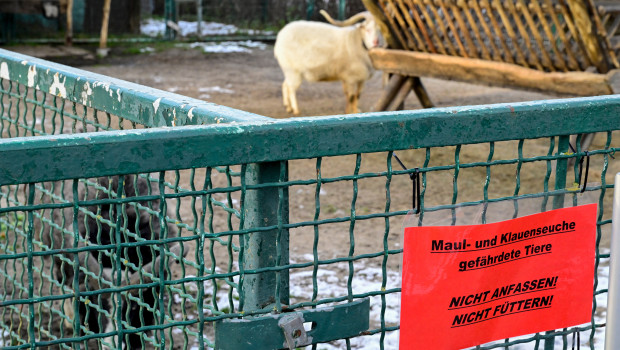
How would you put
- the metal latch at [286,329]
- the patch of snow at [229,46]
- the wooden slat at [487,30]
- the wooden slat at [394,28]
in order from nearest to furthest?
the metal latch at [286,329], the wooden slat at [487,30], the wooden slat at [394,28], the patch of snow at [229,46]

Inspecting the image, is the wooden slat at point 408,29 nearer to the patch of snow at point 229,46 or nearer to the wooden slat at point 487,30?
the wooden slat at point 487,30

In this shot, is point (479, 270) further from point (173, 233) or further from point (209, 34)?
point (209, 34)

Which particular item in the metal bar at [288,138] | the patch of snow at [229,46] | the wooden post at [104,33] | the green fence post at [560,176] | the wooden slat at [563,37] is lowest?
the patch of snow at [229,46]

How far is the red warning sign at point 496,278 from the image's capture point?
4.81 feet

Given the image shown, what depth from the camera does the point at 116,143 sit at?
4.02 feet

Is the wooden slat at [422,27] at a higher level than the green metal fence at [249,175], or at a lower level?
lower

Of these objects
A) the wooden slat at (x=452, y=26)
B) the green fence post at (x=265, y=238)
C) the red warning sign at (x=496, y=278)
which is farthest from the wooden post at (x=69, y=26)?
the red warning sign at (x=496, y=278)

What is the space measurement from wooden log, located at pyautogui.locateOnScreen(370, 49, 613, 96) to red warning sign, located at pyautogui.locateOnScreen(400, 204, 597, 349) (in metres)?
4.68

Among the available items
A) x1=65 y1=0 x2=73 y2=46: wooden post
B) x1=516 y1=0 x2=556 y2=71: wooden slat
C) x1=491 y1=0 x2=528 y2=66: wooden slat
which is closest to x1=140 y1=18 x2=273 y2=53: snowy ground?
x1=65 y1=0 x2=73 y2=46: wooden post

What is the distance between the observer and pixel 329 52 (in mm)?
8609

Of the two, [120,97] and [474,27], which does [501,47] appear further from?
[120,97]

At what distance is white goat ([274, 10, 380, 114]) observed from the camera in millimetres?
8594

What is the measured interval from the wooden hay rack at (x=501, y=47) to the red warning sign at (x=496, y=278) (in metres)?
4.67

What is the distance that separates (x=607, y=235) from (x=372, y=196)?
169cm
